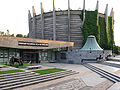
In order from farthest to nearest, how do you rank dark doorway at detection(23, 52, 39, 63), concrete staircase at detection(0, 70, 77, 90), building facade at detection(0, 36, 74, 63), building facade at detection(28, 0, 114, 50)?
building facade at detection(28, 0, 114, 50) < dark doorway at detection(23, 52, 39, 63) < building facade at detection(0, 36, 74, 63) < concrete staircase at detection(0, 70, 77, 90)

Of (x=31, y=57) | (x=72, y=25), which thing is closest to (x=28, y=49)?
(x=31, y=57)

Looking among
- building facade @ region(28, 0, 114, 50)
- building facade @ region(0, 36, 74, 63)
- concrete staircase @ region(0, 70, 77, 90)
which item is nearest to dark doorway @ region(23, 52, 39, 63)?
building facade @ region(0, 36, 74, 63)

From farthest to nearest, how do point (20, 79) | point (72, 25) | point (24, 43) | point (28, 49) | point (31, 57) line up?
point (72, 25), point (31, 57), point (28, 49), point (24, 43), point (20, 79)

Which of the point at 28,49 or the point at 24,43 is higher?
the point at 24,43

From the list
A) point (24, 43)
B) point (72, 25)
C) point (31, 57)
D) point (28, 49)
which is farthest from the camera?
point (72, 25)

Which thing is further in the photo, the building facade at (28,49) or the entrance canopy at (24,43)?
the building facade at (28,49)

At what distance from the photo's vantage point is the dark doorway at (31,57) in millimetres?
34344

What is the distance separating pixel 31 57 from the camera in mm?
35531

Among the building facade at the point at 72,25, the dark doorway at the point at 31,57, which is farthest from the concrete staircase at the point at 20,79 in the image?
the building facade at the point at 72,25

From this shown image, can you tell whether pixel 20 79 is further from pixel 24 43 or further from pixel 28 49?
pixel 28 49

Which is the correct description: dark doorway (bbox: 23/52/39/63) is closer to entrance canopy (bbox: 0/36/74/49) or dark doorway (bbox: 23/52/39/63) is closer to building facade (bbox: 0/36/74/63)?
building facade (bbox: 0/36/74/63)

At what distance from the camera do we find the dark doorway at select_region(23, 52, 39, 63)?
34.3 m

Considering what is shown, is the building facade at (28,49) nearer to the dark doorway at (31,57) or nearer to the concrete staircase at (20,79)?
the dark doorway at (31,57)

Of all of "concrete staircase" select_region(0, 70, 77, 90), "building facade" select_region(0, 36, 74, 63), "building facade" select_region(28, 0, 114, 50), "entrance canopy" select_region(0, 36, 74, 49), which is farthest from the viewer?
"building facade" select_region(28, 0, 114, 50)
